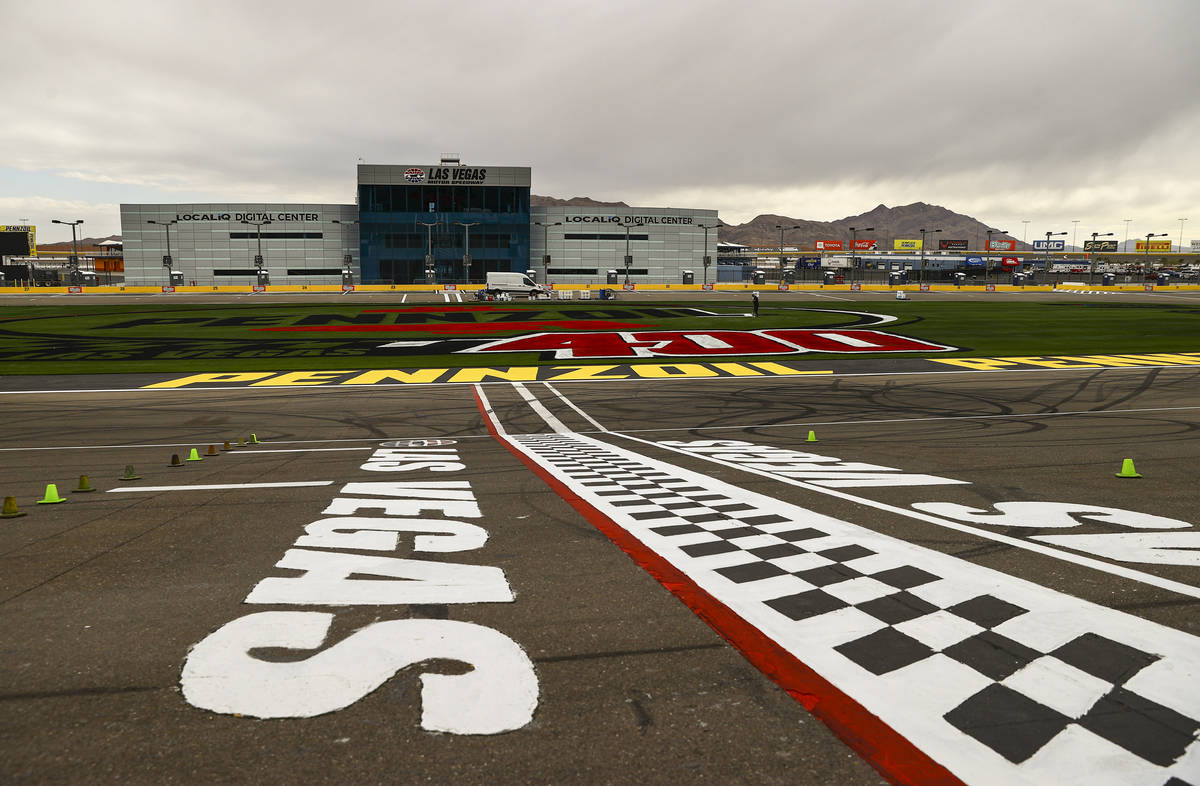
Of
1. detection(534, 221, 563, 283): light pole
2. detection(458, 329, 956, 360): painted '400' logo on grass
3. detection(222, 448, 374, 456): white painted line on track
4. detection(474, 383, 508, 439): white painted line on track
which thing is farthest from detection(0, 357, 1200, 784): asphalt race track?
detection(534, 221, 563, 283): light pole

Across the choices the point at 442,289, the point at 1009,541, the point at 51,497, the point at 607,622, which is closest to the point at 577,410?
the point at 51,497

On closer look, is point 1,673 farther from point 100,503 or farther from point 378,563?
point 100,503

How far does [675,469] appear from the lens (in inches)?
472

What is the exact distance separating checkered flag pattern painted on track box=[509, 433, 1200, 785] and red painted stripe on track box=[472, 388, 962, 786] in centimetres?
8

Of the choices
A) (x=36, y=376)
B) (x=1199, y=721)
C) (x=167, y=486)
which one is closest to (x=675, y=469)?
(x=167, y=486)

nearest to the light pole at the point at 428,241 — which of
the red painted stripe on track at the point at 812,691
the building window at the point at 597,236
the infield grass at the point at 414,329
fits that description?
the building window at the point at 597,236

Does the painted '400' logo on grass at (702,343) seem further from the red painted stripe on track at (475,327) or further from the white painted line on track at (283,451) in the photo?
the white painted line on track at (283,451)

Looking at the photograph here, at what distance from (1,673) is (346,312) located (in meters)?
58.7

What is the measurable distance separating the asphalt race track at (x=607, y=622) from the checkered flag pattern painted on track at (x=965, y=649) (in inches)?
0.9

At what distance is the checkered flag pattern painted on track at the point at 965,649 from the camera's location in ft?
12.1

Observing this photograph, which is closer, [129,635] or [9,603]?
[129,635]

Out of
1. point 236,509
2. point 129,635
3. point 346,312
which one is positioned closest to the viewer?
point 129,635

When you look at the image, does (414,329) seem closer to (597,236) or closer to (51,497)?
(51,497)

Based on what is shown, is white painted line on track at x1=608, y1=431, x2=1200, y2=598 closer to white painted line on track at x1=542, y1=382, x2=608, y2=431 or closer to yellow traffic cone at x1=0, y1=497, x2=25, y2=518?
white painted line on track at x1=542, y1=382, x2=608, y2=431
